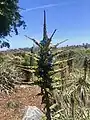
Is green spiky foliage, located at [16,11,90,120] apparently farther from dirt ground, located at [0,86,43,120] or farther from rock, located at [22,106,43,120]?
dirt ground, located at [0,86,43,120]

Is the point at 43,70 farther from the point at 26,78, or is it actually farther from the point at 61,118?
the point at 26,78

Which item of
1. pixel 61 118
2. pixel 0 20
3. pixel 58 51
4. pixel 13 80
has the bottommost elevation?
pixel 61 118

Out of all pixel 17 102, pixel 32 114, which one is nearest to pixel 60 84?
pixel 32 114

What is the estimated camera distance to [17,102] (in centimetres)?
1302

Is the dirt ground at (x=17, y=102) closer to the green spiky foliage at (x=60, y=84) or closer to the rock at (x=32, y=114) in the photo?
the rock at (x=32, y=114)

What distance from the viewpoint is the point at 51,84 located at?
4500 millimetres

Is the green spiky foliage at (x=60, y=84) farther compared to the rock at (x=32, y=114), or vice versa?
the rock at (x=32, y=114)

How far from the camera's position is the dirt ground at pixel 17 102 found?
38.1ft

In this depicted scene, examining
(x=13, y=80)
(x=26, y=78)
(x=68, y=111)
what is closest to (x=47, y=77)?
(x=68, y=111)

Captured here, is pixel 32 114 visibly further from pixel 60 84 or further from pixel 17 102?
pixel 60 84

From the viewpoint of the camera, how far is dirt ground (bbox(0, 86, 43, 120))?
38.1 feet

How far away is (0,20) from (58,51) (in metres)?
20.1

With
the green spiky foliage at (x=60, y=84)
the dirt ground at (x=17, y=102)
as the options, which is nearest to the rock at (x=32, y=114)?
the dirt ground at (x=17, y=102)

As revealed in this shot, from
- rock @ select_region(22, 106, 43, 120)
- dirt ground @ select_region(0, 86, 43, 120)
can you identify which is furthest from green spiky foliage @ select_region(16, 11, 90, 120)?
dirt ground @ select_region(0, 86, 43, 120)
